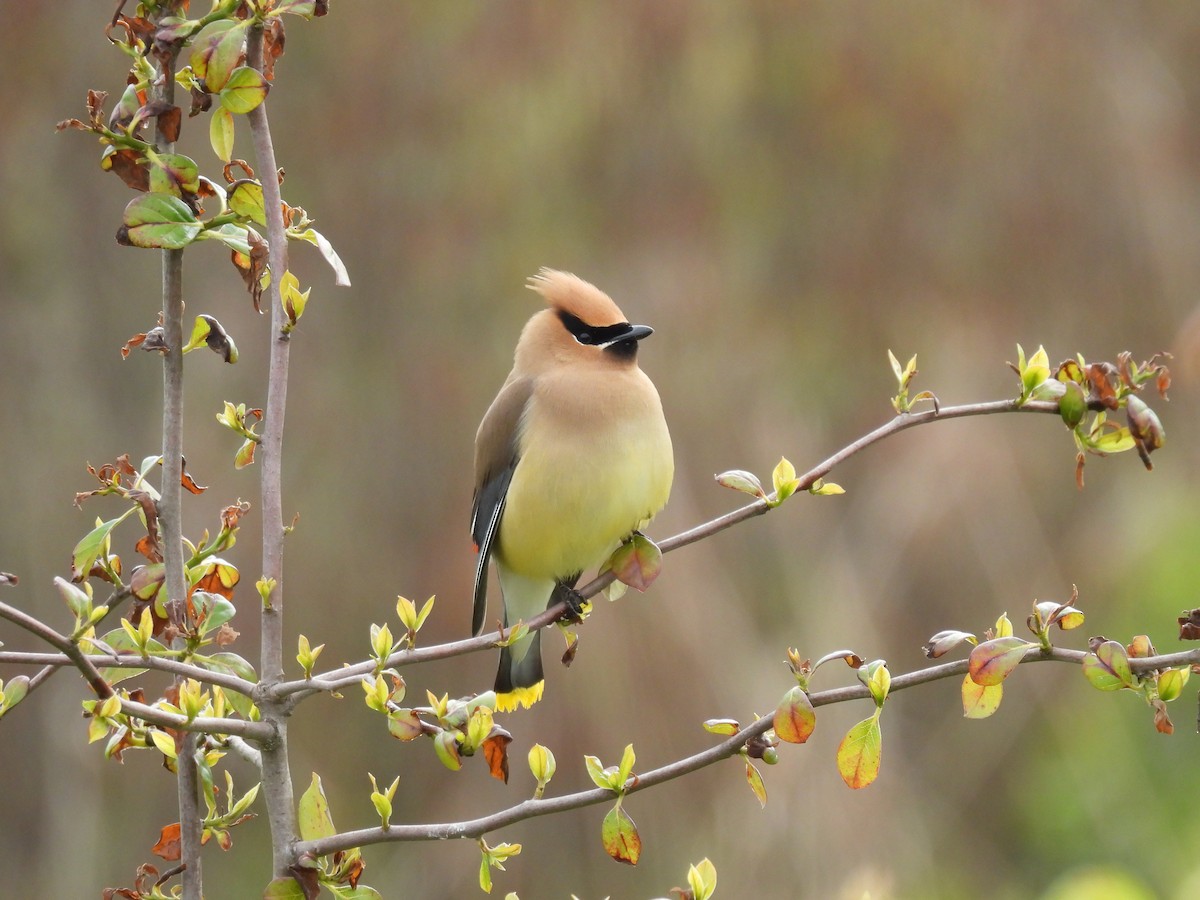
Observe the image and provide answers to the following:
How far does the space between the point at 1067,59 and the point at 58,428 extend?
4.96 meters

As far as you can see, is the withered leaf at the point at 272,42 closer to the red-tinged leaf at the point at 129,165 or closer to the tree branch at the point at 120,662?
the red-tinged leaf at the point at 129,165

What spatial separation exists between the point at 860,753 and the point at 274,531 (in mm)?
551

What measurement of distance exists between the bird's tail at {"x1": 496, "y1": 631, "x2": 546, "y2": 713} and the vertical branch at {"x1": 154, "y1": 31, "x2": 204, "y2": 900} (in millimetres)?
1392

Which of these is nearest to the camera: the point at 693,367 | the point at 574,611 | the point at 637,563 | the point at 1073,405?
the point at 1073,405

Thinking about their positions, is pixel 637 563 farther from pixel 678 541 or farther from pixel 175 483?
pixel 175 483

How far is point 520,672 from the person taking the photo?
2854 millimetres

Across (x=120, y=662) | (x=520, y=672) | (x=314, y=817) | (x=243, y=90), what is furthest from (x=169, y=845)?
(x=520, y=672)

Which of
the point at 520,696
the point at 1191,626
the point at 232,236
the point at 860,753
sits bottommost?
the point at 520,696

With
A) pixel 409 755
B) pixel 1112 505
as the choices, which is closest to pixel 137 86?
pixel 409 755

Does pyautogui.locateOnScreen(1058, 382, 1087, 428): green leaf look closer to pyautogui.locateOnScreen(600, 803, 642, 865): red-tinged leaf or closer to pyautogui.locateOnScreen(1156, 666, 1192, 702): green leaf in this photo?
pyautogui.locateOnScreen(1156, 666, 1192, 702): green leaf

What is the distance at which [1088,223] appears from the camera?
748 cm

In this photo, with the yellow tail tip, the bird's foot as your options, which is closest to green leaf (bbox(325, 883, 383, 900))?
the bird's foot

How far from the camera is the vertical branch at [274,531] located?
1349mm

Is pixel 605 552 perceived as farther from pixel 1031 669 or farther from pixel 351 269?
pixel 1031 669
